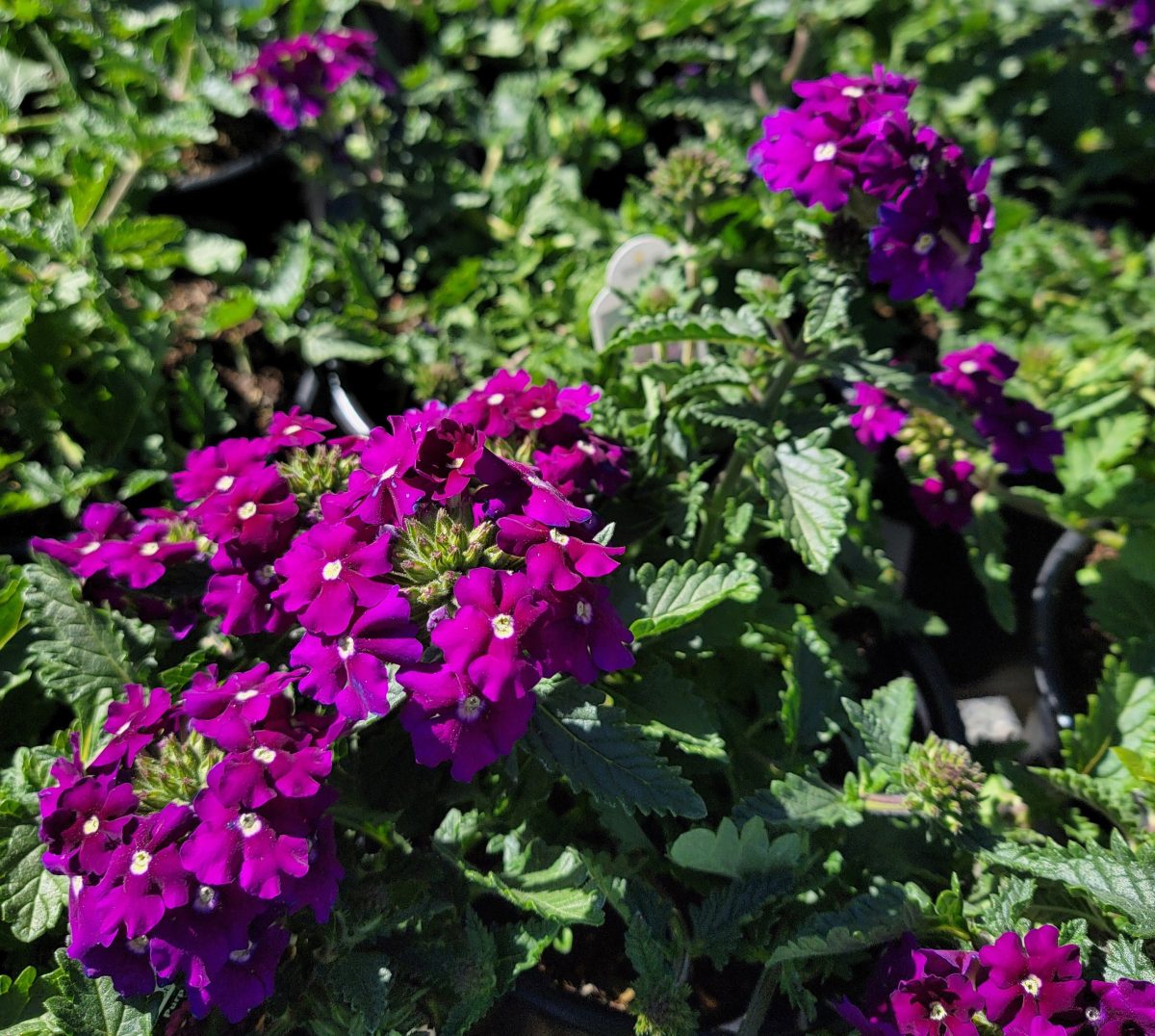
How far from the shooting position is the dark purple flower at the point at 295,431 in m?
1.37

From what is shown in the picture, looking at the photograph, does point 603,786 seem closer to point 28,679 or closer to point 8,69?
point 28,679

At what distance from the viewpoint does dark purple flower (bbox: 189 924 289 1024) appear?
106cm

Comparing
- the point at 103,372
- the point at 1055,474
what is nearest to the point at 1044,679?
the point at 1055,474

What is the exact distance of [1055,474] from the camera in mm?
2086

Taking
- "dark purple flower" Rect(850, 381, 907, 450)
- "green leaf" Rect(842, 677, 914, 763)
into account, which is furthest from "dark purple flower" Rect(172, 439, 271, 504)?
"dark purple flower" Rect(850, 381, 907, 450)

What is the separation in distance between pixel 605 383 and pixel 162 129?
3.98 ft

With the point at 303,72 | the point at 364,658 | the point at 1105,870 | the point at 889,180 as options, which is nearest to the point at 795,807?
the point at 1105,870

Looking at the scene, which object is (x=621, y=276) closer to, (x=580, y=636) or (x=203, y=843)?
(x=580, y=636)

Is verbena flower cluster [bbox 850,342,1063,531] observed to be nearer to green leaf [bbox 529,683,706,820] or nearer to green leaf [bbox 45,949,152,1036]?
green leaf [bbox 529,683,706,820]

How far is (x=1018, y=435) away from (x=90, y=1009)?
1742 mm

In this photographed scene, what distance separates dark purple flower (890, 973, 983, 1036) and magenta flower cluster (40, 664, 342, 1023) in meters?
0.73

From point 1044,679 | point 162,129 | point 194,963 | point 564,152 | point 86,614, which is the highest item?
point 162,129

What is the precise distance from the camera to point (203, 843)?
Answer: 1014 millimetres

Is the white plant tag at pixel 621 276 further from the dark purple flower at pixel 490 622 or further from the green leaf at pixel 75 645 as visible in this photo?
the green leaf at pixel 75 645
